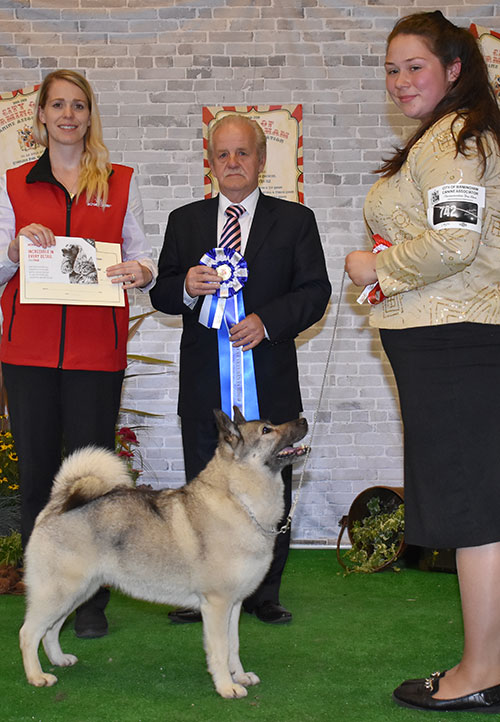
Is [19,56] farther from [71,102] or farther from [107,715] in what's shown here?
[107,715]

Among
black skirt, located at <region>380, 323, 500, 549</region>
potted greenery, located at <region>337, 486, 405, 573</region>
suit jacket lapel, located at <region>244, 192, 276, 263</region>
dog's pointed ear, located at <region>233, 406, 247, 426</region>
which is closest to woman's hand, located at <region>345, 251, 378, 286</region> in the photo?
black skirt, located at <region>380, 323, 500, 549</region>

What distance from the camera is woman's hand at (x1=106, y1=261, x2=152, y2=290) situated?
3164 mm

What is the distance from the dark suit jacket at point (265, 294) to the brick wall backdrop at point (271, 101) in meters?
1.76

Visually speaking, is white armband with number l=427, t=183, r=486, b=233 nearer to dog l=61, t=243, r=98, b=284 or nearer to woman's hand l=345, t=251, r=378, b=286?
woman's hand l=345, t=251, r=378, b=286

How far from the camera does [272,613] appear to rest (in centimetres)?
357

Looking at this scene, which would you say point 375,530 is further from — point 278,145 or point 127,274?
point 278,145

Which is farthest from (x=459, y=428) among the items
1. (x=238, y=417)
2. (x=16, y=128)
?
(x=16, y=128)

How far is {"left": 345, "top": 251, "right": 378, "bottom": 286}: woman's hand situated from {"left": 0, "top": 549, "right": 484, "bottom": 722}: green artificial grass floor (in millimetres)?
Answer: 1388

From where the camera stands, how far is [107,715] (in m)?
2.54

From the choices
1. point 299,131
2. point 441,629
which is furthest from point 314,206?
point 441,629

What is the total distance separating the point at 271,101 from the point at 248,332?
8.41ft

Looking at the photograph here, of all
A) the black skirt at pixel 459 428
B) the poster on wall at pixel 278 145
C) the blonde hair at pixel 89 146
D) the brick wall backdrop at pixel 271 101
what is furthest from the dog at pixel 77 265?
the poster on wall at pixel 278 145

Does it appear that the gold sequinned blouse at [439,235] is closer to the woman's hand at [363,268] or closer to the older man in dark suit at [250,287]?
the woman's hand at [363,268]

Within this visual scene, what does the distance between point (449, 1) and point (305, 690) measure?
180 inches
